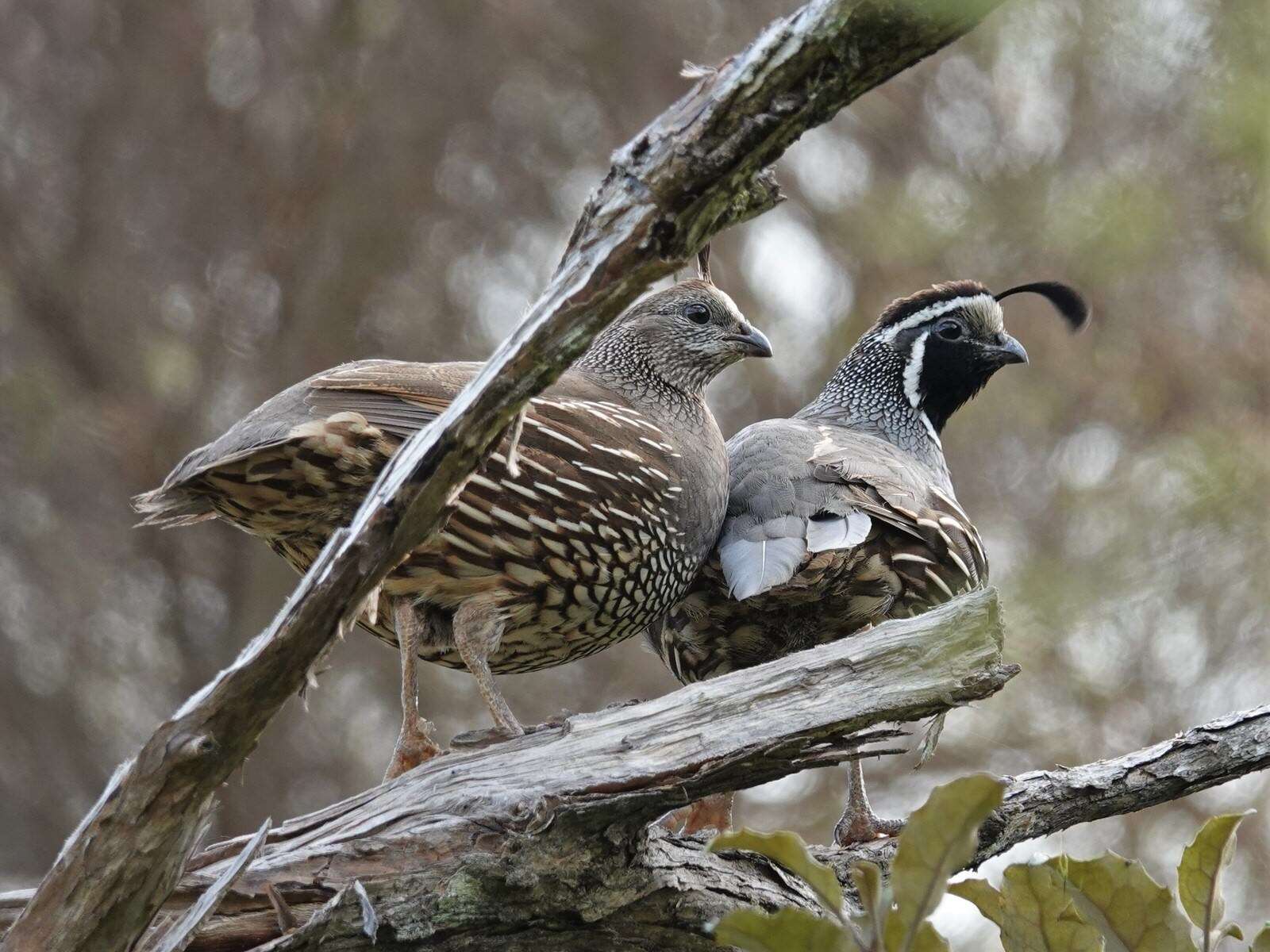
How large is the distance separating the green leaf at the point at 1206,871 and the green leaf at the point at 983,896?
204mm

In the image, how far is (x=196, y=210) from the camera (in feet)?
26.3

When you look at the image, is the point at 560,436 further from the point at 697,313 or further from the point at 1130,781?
the point at 1130,781

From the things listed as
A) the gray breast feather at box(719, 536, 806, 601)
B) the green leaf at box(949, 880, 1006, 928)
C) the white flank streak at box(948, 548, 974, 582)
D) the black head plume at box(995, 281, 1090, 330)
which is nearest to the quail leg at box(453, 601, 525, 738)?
the gray breast feather at box(719, 536, 806, 601)

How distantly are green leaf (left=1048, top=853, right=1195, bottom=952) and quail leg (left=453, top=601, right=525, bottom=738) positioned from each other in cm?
164

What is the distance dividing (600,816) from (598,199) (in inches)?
36.6

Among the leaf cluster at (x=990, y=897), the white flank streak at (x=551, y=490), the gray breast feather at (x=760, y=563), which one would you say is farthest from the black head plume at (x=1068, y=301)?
the leaf cluster at (x=990, y=897)

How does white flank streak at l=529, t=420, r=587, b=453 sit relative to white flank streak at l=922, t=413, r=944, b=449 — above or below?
above

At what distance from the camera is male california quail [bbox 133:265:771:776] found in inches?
117

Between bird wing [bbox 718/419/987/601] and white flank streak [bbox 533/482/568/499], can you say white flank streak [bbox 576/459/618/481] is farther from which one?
bird wing [bbox 718/419/987/601]

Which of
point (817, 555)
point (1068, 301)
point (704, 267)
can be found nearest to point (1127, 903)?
point (817, 555)

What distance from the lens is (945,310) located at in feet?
14.2

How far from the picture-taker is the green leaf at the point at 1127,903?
169cm

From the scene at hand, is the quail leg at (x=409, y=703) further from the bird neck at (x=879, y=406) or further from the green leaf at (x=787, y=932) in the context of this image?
the green leaf at (x=787, y=932)

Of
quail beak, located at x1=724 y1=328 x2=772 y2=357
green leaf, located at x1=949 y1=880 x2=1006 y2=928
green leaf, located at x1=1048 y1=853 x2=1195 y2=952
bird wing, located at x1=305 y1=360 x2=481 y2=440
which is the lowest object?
green leaf, located at x1=1048 y1=853 x2=1195 y2=952
